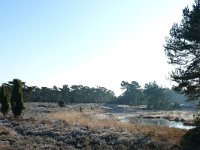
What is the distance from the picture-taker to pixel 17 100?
165ft

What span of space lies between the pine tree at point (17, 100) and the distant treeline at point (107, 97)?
7391cm

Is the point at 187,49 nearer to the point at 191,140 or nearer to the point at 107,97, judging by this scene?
the point at 191,140

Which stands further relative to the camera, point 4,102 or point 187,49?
point 4,102

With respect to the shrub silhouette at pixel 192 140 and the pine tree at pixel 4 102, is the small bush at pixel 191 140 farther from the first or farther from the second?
the pine tree at pixel 4 102

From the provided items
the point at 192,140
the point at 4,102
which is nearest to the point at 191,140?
the point at 192,140

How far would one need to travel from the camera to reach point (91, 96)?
188 metres

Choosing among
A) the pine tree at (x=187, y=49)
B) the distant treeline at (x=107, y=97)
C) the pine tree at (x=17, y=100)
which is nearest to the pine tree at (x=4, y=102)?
the pine tree at (x=17, y=100)

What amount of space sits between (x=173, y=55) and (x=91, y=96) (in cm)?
15685

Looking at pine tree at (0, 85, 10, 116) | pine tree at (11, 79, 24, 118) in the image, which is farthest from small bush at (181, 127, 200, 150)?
pine tree at (0, 85, 10, 116)

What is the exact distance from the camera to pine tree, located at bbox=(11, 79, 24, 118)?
163 ft

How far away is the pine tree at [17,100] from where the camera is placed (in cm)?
4975

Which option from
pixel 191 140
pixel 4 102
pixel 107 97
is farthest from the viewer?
pixel 107 97

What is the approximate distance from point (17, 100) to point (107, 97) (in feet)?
492

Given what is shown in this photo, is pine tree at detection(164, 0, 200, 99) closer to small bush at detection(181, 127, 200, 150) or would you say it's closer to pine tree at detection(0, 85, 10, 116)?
small bush at detection(181, 127, 200, 150)
